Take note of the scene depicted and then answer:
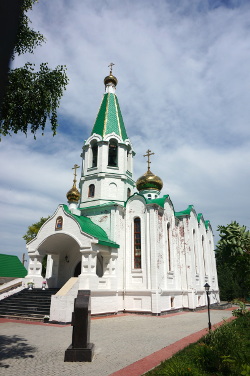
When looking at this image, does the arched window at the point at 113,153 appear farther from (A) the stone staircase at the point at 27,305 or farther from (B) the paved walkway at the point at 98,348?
(B) the paved walkway at the point at 98,348

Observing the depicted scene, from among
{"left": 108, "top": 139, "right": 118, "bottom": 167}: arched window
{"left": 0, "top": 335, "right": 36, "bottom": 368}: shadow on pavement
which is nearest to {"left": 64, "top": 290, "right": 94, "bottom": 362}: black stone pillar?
{"left": 0, "top": 335, "right": 36, "bottom": 368}: shadow on pavement

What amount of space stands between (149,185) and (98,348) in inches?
551

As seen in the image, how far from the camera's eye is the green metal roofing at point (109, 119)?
783 inches

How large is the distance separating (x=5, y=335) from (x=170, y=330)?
18.4ft

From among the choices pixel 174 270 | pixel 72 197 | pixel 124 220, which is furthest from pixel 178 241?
pixel 72 197

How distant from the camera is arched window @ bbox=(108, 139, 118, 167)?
63.9 ft

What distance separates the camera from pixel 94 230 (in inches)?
597

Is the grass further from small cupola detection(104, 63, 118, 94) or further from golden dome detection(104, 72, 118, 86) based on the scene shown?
golden dome detection(104, 72, 118, 86)

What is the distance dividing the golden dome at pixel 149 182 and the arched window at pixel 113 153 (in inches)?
95.9

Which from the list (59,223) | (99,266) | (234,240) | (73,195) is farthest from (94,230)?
(234,240)

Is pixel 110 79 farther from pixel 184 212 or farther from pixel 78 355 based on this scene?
pixel 78 355

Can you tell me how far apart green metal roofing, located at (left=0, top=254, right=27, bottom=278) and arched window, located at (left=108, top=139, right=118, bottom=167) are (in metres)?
16.5

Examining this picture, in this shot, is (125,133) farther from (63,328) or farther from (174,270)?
(63,328)

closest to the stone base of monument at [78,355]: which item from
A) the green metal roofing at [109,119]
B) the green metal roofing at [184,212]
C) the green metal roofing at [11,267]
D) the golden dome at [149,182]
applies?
the golden dome at [149,182]
